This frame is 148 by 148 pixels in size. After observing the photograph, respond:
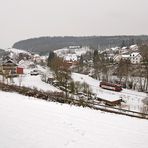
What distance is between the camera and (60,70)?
44812mm

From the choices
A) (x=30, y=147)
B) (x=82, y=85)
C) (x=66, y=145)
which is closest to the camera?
(x=30, y=147)

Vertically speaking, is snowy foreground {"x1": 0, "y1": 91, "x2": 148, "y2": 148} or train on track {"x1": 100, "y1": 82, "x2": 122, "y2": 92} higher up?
snowy foreground {"x1": 0, "y1": 91, "x2": 148, "y2": 148}

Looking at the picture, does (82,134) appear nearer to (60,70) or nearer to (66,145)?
(66,145)

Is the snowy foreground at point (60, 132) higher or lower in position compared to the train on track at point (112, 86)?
higher

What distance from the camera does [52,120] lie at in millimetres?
9008

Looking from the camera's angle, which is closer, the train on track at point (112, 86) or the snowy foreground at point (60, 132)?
the snowy foreground at point (60, 132)

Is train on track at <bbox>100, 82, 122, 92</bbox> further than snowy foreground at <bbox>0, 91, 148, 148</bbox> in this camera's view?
Yes

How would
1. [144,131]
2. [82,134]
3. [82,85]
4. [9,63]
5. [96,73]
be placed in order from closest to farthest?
[82,134], [144,131], [82,85], [9,63], [96,73]

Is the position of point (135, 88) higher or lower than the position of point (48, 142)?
lower

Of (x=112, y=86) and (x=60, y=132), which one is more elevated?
(x=60, y=132)

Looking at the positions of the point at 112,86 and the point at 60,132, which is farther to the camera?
the point at 112,86

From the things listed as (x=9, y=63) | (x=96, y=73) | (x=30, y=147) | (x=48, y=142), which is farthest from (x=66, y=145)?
(x=96, y=73)

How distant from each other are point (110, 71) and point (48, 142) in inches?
2393

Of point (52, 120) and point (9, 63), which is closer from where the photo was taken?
point (52, 120)
